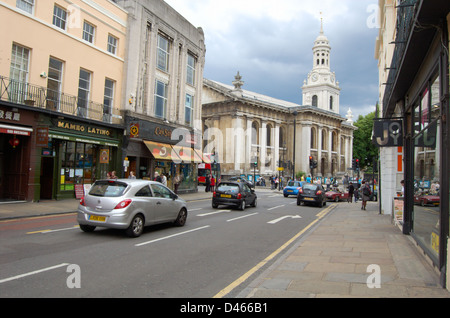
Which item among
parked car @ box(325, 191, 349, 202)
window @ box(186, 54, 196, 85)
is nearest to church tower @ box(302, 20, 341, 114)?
parked car @ box(325, 191, 349, 202)

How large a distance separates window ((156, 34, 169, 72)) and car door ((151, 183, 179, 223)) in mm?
17008

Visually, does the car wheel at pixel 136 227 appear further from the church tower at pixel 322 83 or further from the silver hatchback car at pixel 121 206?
the church tower at pixel 322 83

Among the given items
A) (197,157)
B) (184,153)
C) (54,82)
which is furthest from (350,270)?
(197,157)

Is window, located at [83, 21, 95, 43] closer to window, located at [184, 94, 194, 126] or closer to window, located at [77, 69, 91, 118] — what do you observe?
window, located at [77, 69, 91, 118]

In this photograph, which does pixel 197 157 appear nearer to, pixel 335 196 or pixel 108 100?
pixel 108 100

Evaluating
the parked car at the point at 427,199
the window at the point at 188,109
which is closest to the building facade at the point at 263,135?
the window at the point at 188,109

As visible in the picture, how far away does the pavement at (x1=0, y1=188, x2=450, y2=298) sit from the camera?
4996 mm

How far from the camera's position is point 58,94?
17250mm

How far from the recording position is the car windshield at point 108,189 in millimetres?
8953

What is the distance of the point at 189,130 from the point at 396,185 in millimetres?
18291

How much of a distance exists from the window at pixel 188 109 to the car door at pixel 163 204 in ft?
61.4

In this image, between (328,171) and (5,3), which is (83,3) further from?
(328,171)
